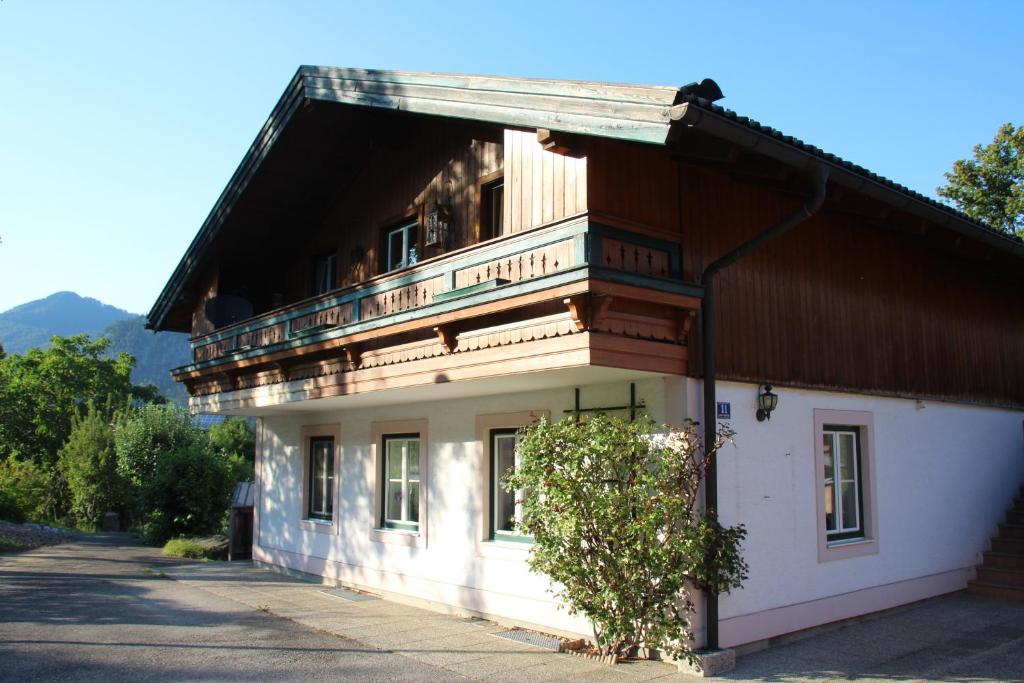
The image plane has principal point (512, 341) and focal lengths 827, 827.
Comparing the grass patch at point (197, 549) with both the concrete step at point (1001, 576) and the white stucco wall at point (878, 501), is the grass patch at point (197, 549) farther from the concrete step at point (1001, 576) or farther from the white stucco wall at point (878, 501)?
the concrete step at point (1001, 576)

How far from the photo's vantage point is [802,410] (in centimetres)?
959

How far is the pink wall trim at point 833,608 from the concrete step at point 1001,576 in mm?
164

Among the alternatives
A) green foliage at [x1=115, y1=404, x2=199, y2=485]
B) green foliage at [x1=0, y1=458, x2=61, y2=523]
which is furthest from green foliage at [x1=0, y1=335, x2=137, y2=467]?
green foliage at [x1=115, y1=404, x2=199, y2=485]

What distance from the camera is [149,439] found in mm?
22422

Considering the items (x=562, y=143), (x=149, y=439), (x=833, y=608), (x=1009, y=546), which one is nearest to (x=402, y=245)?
(x=562, y=143)

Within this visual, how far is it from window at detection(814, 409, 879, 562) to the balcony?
2.79m

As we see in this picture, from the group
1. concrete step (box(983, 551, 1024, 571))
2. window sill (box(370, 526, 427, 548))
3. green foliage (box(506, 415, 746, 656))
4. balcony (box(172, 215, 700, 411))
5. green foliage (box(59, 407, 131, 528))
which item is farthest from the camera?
green foliage (box(59, 407, 131, 528))

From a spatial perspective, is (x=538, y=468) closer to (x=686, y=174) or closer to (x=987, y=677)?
(x=686, y=174)

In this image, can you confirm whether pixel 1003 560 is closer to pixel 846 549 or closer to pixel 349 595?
pixel 846 549

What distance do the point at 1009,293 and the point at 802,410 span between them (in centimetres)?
703

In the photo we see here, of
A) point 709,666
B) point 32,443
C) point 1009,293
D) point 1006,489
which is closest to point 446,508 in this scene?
point 709,666

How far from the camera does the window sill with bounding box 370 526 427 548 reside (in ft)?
36.7

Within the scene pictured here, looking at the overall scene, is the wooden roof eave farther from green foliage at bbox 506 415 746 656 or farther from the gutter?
green foliage at bbox 506 415 746 656

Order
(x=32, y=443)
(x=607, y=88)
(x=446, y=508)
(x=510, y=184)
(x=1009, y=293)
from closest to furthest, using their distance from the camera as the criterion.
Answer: (x=607, y=88) → (x=510, y=184) → (x=446, y=508) → (x=1009, y=293) → (x=32, y=443)
